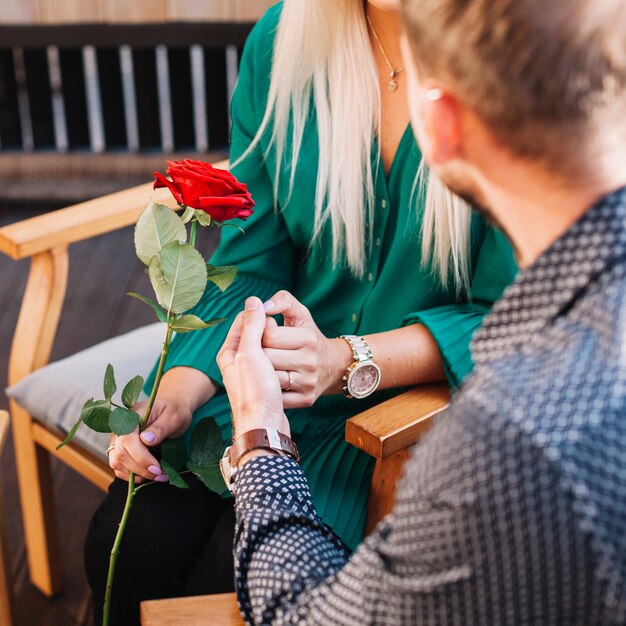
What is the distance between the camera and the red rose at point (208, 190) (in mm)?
1004

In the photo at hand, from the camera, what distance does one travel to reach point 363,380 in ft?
4.11

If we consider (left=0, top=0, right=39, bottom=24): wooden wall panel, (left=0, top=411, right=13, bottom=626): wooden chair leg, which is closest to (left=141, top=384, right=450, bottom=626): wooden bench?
(left=0, top=411, right=13, bottom=626): wooden chair leg

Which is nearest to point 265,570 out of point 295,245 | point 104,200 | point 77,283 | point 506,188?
point 506,188

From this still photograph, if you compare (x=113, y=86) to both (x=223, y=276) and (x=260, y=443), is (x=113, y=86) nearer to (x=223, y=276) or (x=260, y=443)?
(x=223, y=276)

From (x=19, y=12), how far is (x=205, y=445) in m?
2.62

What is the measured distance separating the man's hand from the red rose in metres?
0.17

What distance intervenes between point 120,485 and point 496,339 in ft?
2.47

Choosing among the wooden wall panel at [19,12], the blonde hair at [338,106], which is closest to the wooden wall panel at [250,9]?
the wooden wall panel at [19,12]

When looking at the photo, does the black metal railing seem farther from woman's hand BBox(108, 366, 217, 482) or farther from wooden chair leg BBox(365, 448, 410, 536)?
wooden chair leg BBox(365, 448, 410, 536)

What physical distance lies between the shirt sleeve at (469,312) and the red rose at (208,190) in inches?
15.2

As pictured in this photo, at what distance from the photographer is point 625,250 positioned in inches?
25.6

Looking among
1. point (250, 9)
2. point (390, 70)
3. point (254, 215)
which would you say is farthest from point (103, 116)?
point (390, 70)

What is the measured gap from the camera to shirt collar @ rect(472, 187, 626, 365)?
0.65 meters

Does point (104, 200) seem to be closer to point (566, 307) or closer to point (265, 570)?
point (265, 570)
